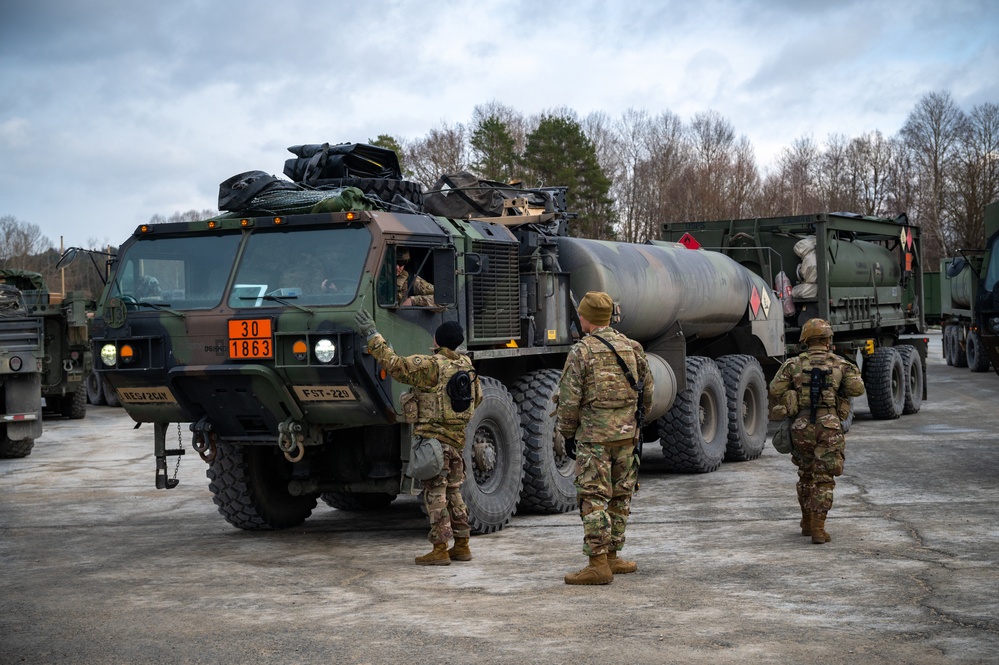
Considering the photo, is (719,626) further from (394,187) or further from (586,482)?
(394,187)

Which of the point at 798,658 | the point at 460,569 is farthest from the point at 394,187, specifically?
the point at 798,658

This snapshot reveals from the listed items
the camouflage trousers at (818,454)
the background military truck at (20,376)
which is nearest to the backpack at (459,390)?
the camouflage trousers at (818,454)

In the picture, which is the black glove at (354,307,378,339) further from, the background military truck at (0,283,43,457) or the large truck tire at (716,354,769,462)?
the background military truck at (0,283,43,457)

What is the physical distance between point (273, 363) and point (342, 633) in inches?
106

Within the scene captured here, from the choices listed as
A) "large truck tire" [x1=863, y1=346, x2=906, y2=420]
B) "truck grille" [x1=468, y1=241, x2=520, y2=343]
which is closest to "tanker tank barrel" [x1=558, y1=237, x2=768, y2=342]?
"truck grille" [x1=468, y1=241, x2=520, y2=343]

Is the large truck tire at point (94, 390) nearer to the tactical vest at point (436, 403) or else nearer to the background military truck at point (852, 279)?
the background military truck at point (852, 279)

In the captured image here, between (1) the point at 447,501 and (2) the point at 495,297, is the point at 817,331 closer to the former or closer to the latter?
(2) the point at 495,297

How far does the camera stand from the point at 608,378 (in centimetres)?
749

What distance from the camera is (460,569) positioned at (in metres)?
8.01

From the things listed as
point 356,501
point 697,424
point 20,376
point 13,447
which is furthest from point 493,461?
point 13,447

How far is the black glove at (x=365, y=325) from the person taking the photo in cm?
816

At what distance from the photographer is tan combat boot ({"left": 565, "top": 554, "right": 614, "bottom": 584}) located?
23.9ft

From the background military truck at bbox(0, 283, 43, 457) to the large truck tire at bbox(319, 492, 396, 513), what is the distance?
5.75 m

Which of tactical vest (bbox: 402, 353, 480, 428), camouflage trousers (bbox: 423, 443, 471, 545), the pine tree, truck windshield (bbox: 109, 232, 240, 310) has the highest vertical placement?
the pine tree
